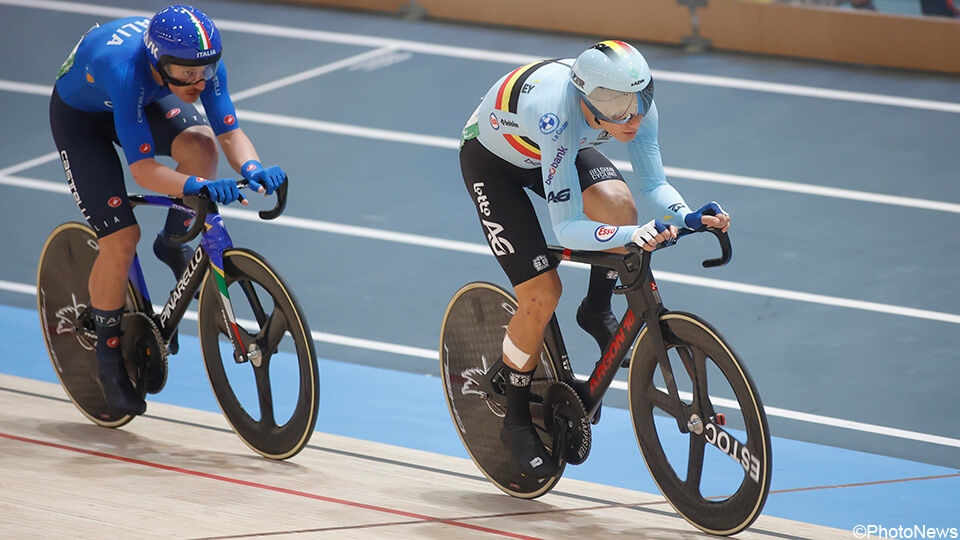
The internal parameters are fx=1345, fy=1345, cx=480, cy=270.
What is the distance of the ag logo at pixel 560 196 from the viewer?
13.0 ft

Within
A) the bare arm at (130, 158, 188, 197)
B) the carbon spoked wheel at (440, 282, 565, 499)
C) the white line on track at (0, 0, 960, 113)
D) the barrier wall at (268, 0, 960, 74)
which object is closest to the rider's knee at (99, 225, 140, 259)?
the bare arm at (130, 158, 188, 197)

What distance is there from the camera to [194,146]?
4.93 metres

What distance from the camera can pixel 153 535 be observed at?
4031mm

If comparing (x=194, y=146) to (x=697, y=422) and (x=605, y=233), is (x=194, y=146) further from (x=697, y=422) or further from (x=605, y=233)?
(x=697, y=422)

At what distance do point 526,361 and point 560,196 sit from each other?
0.66 m

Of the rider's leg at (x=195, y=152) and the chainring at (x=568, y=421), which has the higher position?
the rider's leg at (x=195, y=152)

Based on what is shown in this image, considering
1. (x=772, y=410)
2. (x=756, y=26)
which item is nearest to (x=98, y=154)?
(x=772, y=410)

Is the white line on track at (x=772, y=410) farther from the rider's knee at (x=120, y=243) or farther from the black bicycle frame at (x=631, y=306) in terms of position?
the rider's knee at (x=120, y=243)

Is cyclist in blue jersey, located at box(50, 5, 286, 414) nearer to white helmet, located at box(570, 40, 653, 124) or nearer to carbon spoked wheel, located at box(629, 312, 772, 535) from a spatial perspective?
white helmet, located at box(570, 40, 653, 124)

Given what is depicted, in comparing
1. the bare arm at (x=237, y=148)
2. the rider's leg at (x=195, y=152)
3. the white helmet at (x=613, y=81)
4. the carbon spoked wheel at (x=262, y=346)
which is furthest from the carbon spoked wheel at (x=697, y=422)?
the rider's leg at (x=195, y=152)

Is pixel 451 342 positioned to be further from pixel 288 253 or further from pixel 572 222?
pixel 288 253

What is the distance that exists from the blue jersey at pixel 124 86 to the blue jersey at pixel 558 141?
989 mm

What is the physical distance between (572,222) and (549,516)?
1027 millimetres

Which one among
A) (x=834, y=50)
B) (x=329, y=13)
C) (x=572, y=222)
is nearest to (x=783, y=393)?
(x=572, y=222)
